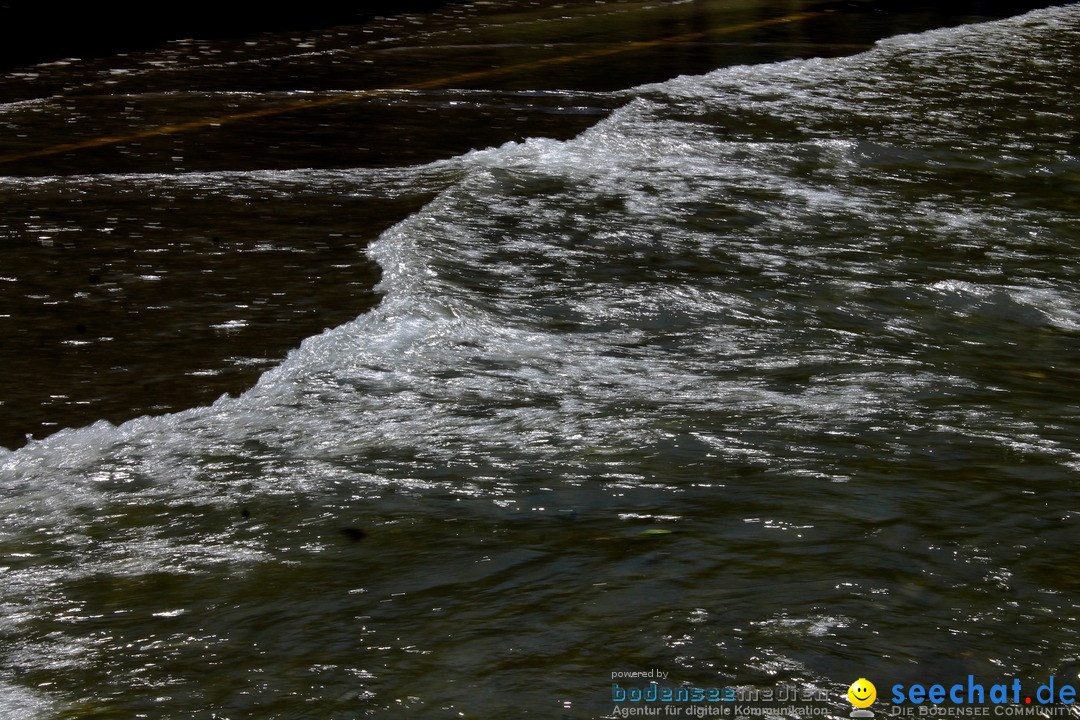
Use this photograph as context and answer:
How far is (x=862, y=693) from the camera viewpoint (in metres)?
1.87

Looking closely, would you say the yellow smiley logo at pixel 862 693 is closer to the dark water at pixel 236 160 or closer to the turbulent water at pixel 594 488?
the turbulent water at pixel 594 488

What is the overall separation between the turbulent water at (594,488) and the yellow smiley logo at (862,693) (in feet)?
0.06

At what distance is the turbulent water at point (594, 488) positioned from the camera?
2.01 metres

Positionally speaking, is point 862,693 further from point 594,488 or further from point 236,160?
point 236,160

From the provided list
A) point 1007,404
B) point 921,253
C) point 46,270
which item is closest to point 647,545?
point 1007,404

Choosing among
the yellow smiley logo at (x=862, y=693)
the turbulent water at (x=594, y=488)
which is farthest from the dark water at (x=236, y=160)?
the yellow smiley logo at (x=862, y=693)

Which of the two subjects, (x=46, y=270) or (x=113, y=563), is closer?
(x=113, y=563)

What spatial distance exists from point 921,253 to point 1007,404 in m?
→ 1.37

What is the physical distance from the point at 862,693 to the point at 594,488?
842mm

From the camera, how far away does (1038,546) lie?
2303mm

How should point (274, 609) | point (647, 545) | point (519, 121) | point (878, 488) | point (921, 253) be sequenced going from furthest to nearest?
point (519, 121) → point (921, 253) → point (878, 488) → point (647, 545) → point (274, 609)

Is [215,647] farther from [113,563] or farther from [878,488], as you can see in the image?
[878,488]

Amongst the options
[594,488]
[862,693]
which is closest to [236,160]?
[594,488]

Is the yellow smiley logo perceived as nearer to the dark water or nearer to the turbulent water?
the turbulent water
